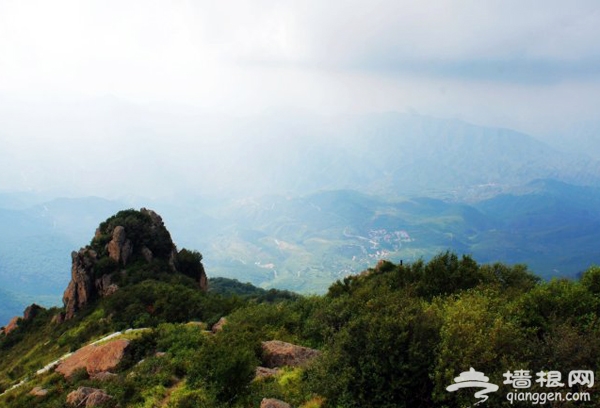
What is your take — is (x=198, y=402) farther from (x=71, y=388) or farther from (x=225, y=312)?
(x=225, y=312)

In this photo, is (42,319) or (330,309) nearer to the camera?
(330,309)

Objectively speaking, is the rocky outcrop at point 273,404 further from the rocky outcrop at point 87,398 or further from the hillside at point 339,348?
the rocky outcrop at point 87,398

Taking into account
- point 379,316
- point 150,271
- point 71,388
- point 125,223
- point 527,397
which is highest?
point 125,223

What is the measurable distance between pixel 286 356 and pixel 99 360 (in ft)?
43.9

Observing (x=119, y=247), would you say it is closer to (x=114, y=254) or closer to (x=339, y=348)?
(x=114, y=254)

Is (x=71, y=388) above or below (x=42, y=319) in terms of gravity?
below

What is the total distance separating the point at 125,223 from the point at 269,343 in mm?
40060

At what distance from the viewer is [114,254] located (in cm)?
5241

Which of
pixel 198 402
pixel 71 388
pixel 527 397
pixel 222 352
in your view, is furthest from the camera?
pixel 71 388

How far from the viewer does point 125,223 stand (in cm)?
5622

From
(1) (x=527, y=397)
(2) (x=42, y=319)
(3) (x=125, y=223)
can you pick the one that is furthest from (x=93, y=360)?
(2) (x=42, y=319)

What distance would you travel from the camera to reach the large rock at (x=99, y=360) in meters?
25.3

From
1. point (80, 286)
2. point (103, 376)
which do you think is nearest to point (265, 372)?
point (103, 376)

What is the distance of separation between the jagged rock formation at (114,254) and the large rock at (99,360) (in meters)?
21.2
